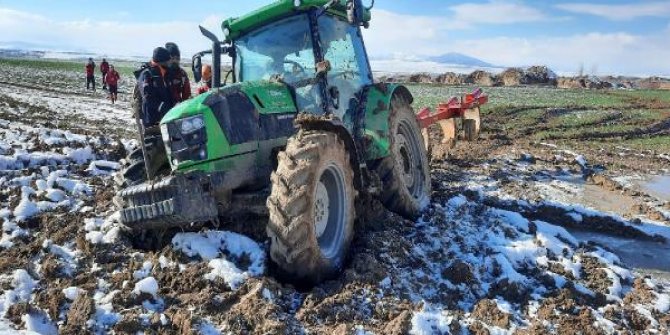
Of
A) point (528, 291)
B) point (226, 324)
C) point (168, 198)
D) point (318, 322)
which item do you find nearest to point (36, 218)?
point (168, 198)

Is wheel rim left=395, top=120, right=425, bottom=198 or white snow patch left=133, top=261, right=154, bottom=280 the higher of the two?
wheel rim left=395, top=120, right=425, bottom=198

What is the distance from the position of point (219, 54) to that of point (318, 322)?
3218 millimetres

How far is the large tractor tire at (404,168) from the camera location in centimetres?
651

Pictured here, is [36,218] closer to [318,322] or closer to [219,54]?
[219,54]

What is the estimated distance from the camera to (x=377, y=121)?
6.70 m

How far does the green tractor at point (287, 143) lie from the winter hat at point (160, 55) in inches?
15.5

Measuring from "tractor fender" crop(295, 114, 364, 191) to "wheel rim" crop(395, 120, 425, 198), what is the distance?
1829 millimetres

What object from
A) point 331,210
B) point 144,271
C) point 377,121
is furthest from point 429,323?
point 377,121

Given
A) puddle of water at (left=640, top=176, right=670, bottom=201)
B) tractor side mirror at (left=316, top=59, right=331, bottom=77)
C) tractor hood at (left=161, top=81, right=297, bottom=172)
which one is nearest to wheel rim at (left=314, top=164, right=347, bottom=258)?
tractor hood at (left=161, top=81, right=297, bottom=172)

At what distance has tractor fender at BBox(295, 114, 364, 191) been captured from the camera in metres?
5.05

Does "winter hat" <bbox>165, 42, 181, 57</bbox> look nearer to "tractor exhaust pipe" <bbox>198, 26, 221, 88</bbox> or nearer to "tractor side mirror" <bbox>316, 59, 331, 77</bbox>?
"tractor exhaust pipe" <bbox>198, 26, 221, 88</bbox>

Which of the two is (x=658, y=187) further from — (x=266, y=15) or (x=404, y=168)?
(x=266, y=15)

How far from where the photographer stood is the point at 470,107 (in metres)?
12.1

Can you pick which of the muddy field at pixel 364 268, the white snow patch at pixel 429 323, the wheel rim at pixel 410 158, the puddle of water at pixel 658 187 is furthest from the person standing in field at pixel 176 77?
the puddle of water at pixel 658 187
